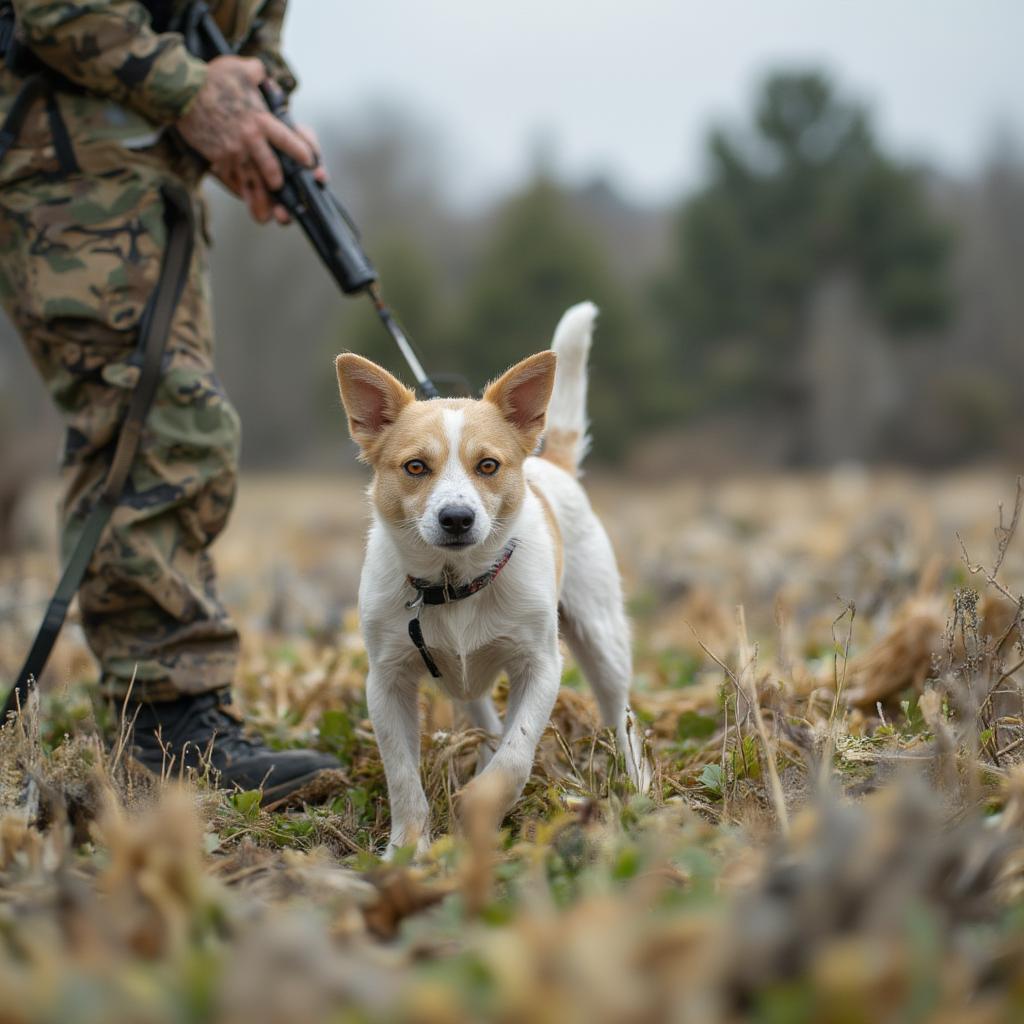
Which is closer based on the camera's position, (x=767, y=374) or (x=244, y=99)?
(x=244, y=99)

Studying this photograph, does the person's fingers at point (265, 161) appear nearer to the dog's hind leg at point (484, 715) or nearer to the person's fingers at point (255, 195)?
the person's fingers at point (255, 195)

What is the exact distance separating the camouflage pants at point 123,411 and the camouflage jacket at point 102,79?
3.4 inches

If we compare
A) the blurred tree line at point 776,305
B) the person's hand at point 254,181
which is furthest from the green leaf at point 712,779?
the blurred tree line at point 776,305

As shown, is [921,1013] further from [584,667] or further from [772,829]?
[584,667]

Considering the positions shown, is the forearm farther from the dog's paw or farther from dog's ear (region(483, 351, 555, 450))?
the dog's paw

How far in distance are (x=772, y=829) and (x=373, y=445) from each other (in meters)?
1.82

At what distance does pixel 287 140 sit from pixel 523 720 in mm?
2180

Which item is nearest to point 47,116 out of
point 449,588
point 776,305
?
point 449,588

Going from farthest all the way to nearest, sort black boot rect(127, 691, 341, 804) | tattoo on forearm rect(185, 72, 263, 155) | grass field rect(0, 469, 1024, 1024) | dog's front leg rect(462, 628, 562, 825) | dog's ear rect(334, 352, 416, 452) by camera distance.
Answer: tattoo on forearm rect(185, 72, 263, 155)
black boot rect(127, 691, 341, 804)
dog's ear rect(334, 352, 416, 452)
dog's front leg rect(462, 628, 562, 825)
grass field rect(0, 469, 1024, 1024)

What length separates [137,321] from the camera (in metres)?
3.63

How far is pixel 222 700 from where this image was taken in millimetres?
3863

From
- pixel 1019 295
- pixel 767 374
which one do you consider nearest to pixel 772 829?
pixel 767 374

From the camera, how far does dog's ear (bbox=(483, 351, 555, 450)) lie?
11.4 feet

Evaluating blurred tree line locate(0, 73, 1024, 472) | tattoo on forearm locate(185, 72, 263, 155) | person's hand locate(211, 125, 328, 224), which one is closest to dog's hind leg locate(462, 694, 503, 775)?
person's hand locate(211, 125, 328, 224)
